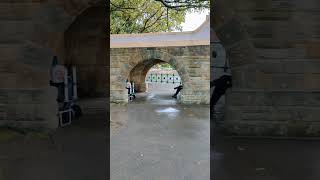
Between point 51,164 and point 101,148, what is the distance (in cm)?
126

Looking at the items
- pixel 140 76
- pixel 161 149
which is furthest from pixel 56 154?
pixel 140 76

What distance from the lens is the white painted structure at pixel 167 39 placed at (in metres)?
14.8

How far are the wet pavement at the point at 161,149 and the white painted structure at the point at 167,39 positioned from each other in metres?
5.43

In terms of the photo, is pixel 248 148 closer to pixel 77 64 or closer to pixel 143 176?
pixel 143 176

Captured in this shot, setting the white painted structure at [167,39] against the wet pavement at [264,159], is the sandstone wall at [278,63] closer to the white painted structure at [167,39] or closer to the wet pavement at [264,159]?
the wet pavement at [264,159]

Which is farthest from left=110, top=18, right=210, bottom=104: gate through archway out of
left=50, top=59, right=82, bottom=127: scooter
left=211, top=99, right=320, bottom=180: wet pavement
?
left=211, top=99, right=320, bottom=180: wet pavement

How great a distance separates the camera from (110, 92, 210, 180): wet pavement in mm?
4641

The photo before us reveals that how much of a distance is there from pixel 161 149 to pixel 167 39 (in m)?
9.70

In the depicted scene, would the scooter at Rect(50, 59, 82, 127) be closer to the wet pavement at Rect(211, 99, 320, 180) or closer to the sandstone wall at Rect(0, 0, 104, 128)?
the sandstone wall at Rect(0, 0, 104, 128)

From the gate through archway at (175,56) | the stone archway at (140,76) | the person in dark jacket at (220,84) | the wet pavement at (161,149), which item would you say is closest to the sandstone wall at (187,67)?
the gate through archway at (175,56)

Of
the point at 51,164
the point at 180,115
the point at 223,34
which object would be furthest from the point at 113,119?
the point at 51,164

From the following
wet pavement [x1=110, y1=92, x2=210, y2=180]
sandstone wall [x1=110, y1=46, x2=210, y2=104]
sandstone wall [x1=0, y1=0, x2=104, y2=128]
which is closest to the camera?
wet pavement [x1=110, y1=92, x2=210, y2=180]

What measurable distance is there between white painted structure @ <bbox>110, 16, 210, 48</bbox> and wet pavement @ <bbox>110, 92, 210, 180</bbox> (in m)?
5.43

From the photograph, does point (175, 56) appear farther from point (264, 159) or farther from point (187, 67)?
point (264, 159)
